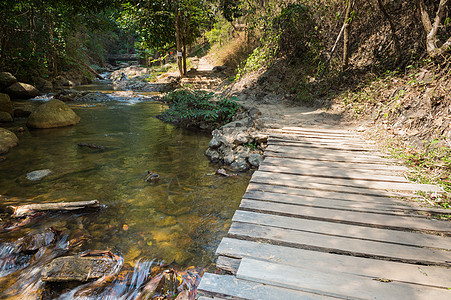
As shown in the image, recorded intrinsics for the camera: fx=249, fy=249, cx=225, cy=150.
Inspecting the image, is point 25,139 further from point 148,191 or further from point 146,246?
point 146,246

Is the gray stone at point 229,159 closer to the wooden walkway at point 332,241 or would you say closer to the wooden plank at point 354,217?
the wooden walkway at point 332,241

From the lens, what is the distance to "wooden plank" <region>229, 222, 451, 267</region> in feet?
5.34

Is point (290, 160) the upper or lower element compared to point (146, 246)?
upper

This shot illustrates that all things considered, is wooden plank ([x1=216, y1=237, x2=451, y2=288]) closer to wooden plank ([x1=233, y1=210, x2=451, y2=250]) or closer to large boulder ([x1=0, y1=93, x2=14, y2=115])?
wooden plank ([x1=233, y1=210, x2=451, y2=250])

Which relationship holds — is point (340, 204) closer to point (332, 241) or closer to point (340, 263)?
point (332, 241)

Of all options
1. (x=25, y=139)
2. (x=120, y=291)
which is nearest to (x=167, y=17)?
(x=25, y=139)

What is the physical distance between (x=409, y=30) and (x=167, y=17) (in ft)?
38.0

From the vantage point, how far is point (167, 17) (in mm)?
13484

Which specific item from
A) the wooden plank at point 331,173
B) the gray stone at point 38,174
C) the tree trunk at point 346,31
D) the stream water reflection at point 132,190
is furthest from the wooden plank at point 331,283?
the tree trunk at point 346,31

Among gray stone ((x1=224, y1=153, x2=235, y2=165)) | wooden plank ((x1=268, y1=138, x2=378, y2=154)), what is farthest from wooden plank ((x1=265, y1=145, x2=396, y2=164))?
gray stone ((x1=224, y1=153, x2=235, y2=165))

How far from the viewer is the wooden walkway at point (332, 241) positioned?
4.63 ft

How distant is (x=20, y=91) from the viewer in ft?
36.6

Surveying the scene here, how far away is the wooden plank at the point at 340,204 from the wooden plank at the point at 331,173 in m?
0.56

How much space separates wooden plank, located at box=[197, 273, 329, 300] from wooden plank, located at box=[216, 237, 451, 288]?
0.21 m
